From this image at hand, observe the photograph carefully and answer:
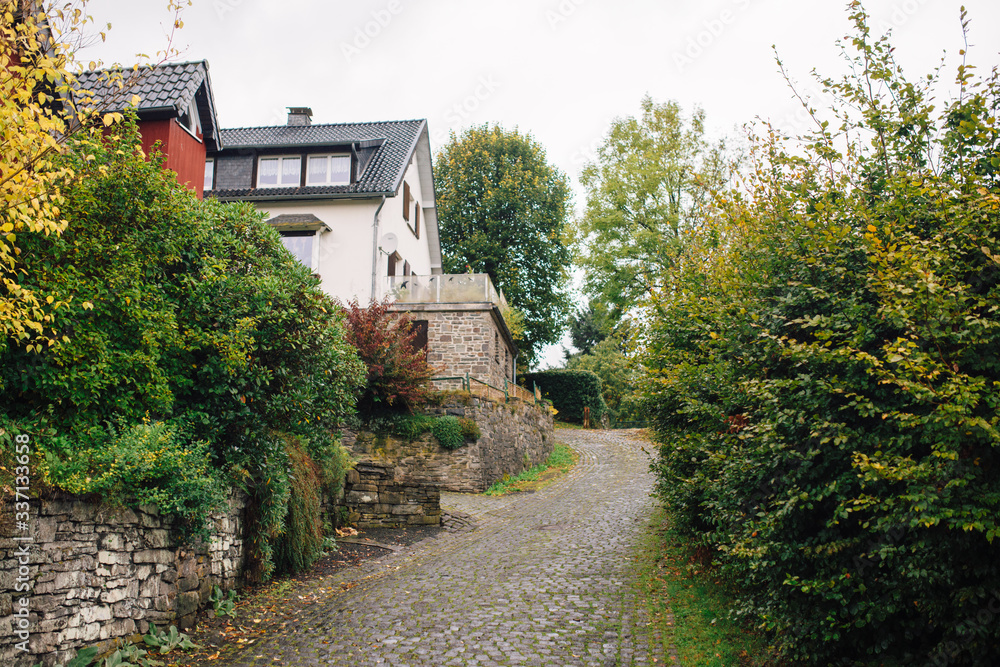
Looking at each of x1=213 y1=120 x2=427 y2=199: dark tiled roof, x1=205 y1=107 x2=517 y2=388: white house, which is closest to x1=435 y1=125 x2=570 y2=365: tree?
x1=213 y1=120 x2=427 y2=199: dark tiled roof

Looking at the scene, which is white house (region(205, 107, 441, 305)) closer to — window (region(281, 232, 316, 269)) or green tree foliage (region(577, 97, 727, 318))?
window (region(281, 232, 316, 269))

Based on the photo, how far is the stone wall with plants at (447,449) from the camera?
56.8 feet

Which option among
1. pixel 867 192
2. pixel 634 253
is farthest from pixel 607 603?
pixel 634 253

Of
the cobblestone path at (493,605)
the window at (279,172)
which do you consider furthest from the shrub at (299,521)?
the window at (279,172)

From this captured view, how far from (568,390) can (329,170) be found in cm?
1808

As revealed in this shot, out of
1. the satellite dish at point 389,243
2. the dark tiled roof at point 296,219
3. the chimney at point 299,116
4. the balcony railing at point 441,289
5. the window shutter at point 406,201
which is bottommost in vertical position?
the balcony railing at point 441,289

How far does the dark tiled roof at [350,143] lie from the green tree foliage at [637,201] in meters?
8.36

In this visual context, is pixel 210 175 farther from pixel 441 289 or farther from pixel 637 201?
pixel 637 201

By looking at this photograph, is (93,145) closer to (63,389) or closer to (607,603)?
(63,389)

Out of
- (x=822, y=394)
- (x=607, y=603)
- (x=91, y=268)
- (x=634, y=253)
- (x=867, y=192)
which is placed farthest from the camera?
(x=634, y=253)

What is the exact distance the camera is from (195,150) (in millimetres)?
14375

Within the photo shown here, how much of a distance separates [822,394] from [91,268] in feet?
21.2

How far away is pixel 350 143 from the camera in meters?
23.6

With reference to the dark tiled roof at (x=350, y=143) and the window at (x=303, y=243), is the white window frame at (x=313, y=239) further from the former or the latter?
the dark tiled roof at (x=350, y=143)
